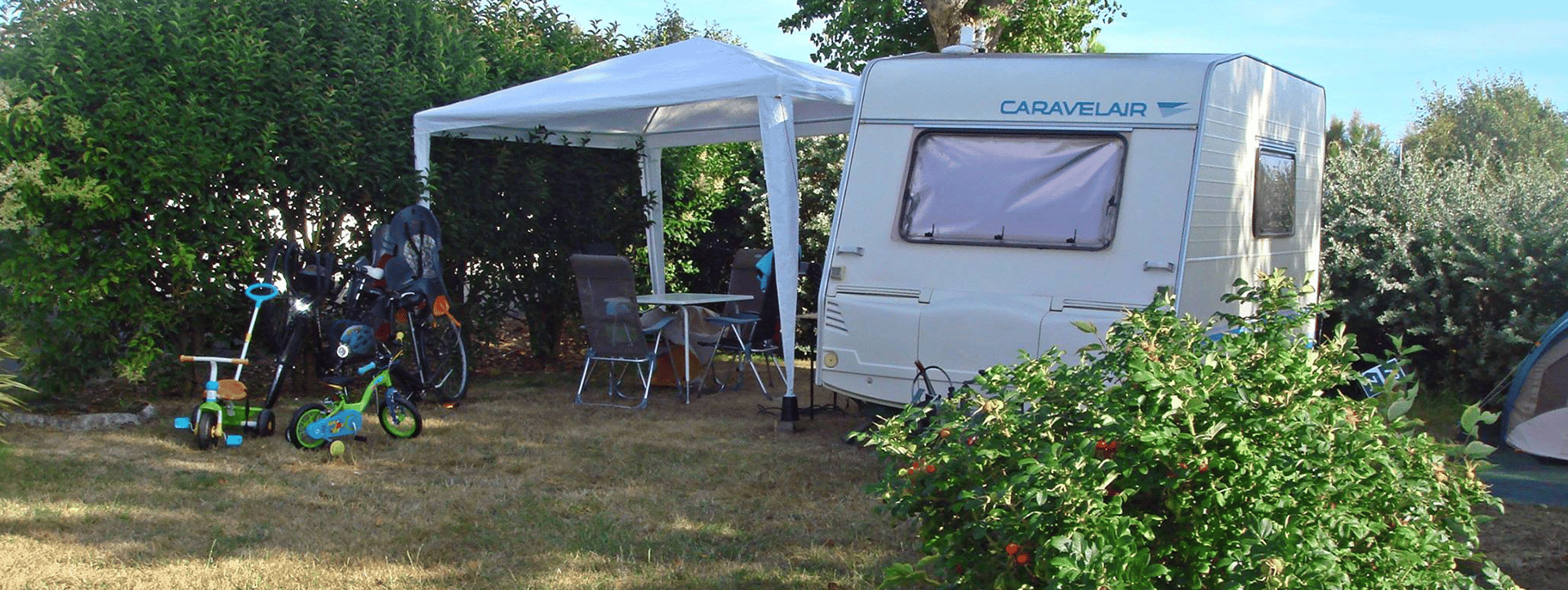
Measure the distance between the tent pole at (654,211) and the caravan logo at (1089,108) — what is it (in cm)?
441

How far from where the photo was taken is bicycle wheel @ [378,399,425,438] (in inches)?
266

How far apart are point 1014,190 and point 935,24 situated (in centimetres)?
900

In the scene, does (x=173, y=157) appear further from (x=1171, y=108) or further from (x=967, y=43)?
(x=1171, y=108)

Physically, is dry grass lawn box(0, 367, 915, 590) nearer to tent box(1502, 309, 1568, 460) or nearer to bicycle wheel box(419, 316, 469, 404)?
Result: bicycle wheel box(419, 316, 469, 404)

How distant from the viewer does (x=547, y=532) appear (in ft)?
16.2

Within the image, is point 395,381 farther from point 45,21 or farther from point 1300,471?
point 1300,471

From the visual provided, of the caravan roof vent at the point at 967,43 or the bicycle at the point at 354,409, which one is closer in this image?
the bicycle at the point at 354,409

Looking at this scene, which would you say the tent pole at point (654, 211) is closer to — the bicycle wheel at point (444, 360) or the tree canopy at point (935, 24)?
the bicycle wheel at point (444, 360)

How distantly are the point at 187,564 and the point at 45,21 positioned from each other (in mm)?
4295

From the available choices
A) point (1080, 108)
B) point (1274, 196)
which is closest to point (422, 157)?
point (1080, 108)

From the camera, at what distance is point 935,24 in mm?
14961

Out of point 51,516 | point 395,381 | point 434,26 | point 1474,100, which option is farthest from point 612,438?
point 1474,100

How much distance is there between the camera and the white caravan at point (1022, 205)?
6.09 m

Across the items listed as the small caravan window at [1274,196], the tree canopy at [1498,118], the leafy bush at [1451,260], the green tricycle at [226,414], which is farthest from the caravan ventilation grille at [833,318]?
the tree canopy at [1498,118]
